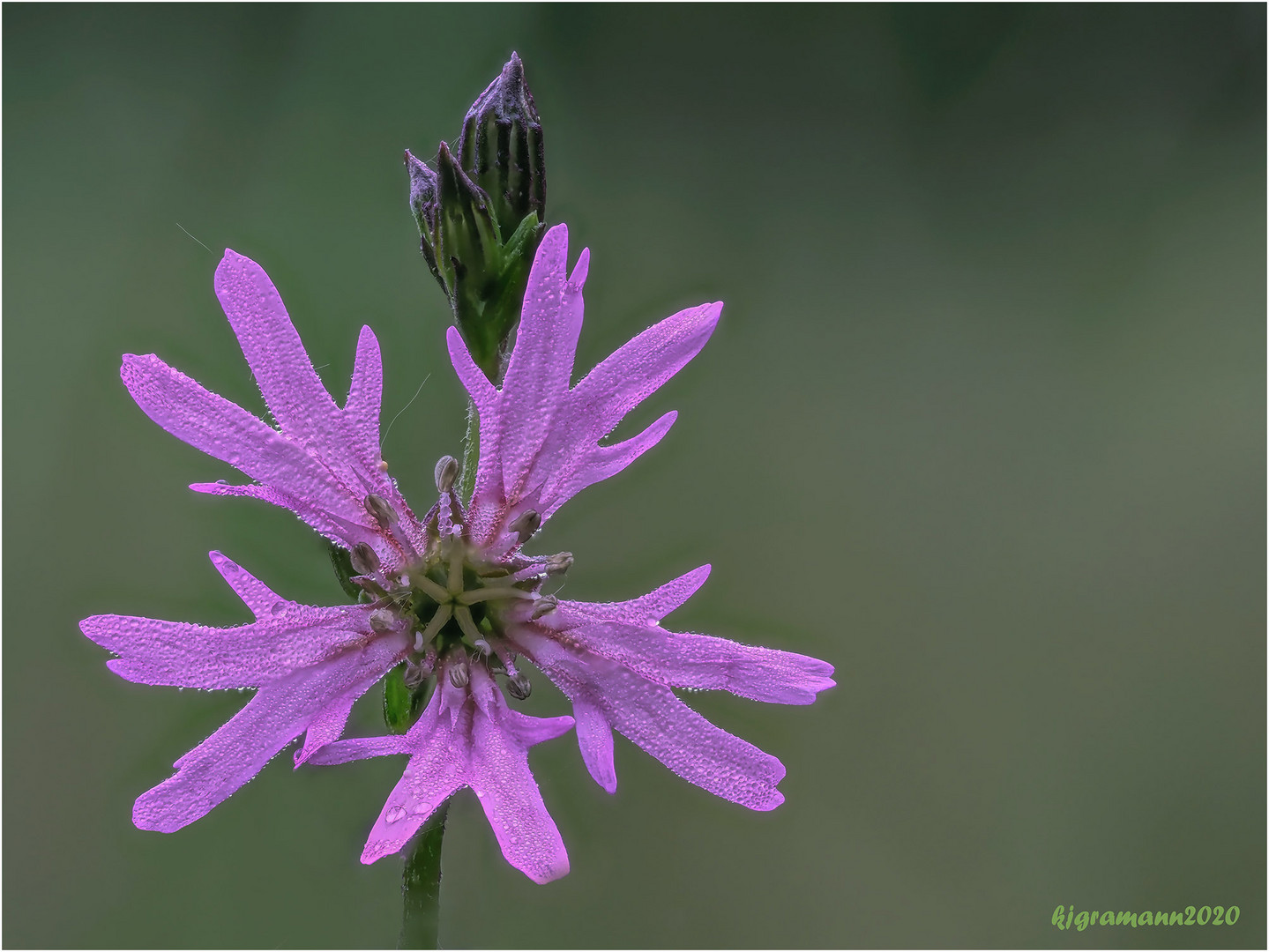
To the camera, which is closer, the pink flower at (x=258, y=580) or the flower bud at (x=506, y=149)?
the pink flower at (x=258, y=580)

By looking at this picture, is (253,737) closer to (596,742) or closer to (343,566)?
(343,566)

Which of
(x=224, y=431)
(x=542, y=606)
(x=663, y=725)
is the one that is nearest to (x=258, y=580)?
(x=224, y=431)

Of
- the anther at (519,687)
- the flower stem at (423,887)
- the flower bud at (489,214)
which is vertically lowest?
the flower stem at (423,887)

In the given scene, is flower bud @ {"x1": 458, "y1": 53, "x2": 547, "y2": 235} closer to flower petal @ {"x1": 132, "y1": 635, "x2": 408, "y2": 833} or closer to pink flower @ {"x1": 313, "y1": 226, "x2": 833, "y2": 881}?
pink flower @ {"x1": 313, "y1": 226, "x2": 833, "y2": 881}

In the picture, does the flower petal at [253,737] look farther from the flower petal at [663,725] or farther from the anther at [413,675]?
the flower petal at [663,725]

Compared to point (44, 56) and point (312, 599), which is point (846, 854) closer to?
point (312, 599)

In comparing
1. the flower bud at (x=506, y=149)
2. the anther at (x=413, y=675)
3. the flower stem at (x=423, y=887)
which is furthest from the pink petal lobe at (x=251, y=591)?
the flower bud at (x=506, y=149)

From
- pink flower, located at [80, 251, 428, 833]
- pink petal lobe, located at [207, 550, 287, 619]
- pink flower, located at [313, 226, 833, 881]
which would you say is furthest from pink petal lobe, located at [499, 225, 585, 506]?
pink petal lobe, located at [207, 550, 287, 619]
